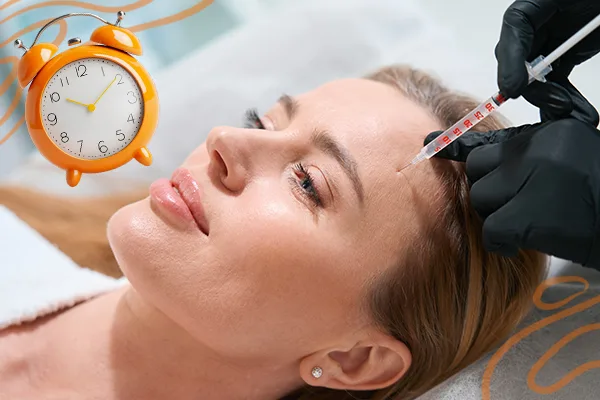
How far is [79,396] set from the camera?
128cm

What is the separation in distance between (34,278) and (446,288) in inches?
35.2

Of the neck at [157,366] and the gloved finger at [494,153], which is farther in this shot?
the neck at [157,366]

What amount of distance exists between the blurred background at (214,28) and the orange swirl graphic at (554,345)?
1.58ft

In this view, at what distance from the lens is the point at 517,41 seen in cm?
98

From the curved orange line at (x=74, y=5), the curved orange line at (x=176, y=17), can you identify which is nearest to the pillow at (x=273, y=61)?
the curved orange line at (x=176, y=17)

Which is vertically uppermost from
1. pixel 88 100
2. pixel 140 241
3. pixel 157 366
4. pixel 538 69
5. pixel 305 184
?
pixel 538 69

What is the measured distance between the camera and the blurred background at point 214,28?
183cm

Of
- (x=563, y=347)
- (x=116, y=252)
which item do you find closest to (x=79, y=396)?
(x=116, y=252)

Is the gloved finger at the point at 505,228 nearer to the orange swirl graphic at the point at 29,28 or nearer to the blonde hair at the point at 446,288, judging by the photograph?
the blonde hair at the point at 446,288

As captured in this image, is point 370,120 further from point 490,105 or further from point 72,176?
point 72,176

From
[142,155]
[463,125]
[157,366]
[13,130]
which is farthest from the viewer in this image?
[13,130]

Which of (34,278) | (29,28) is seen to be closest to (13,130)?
(29,28)

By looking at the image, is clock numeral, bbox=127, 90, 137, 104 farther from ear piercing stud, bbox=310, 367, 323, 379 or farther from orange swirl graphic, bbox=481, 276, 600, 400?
orange swirl graphic, bbox=481, 276, 600, 400

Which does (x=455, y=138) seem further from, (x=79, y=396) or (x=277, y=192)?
(x=79, y=396)
